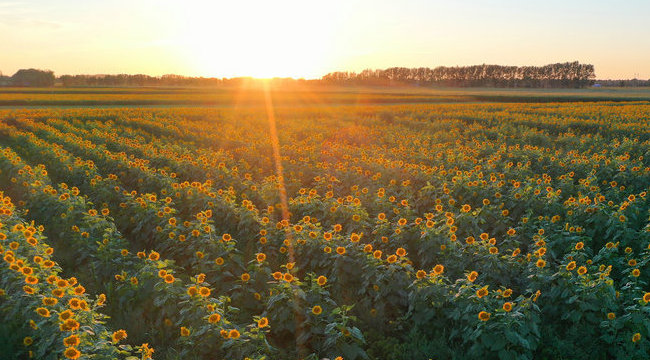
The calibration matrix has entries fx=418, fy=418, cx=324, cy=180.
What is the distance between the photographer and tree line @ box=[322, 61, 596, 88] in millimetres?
153875

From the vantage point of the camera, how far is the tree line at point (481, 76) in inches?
6058

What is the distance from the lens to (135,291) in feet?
20.8

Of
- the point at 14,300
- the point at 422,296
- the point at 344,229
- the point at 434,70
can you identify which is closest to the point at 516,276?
the point at 422,296

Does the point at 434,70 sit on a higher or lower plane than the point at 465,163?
higher

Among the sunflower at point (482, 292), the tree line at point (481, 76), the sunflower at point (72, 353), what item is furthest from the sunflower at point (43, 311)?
the tree line at point (481, 76)

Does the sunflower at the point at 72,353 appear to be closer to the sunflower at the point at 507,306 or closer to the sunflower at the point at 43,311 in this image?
the sunflower at the point at 43,311

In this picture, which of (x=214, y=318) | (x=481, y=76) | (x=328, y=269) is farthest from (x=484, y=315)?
(x=481, y=76)

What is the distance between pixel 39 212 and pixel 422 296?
29.1ft

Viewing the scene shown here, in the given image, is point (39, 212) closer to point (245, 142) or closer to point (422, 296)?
point (422, 296)

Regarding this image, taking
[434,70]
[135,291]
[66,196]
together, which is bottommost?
[135,291]

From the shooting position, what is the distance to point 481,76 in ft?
534

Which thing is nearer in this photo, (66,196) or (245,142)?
(66,196)

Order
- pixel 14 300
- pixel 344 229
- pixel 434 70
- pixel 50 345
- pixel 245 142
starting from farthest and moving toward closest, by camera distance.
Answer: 1. pixel 434 70
2. pixel 245 142
3. pixel 344 229
4. pixel 14 300
5. pixel 50 345

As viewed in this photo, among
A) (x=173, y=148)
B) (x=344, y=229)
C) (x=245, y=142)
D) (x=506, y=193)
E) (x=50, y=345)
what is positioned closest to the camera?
(x=50, y=345)
